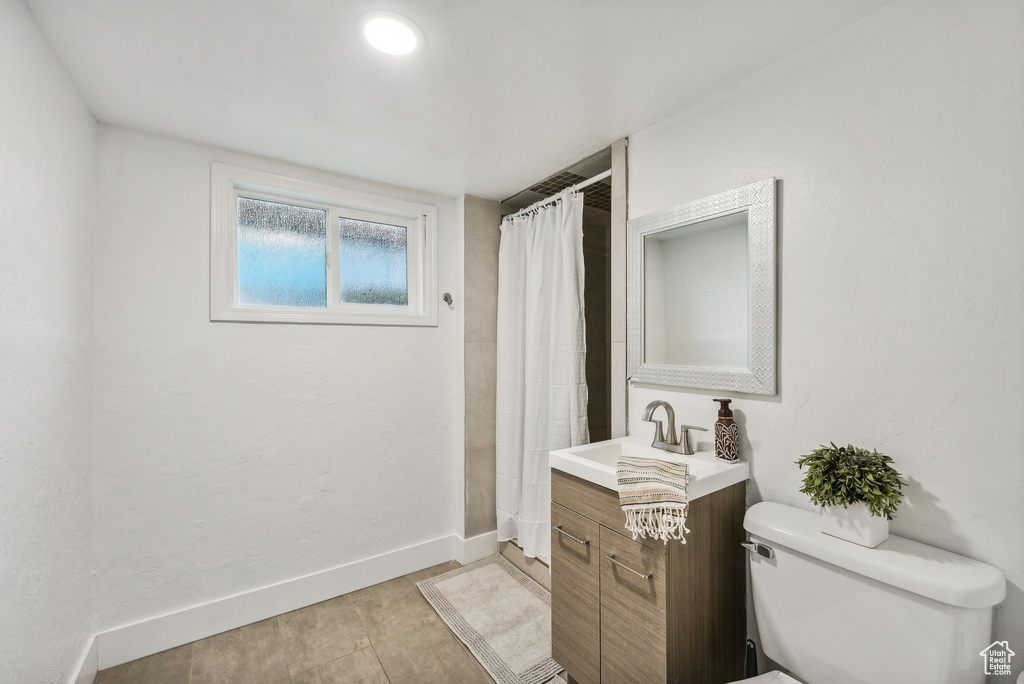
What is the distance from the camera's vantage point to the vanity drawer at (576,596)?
1.51 meters

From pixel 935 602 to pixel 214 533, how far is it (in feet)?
8.23

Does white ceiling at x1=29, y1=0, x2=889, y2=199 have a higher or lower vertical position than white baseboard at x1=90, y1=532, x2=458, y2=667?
higher

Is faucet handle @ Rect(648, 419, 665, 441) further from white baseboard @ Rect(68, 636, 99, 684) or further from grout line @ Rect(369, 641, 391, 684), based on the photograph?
white baseboard @ Rect(68, 636, 99, 684)

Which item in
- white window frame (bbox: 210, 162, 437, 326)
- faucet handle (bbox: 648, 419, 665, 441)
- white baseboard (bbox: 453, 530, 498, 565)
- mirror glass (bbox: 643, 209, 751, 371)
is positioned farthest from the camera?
white baseboard (bbox: 453, 530, 498, 565)

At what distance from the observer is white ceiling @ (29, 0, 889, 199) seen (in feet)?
3.89

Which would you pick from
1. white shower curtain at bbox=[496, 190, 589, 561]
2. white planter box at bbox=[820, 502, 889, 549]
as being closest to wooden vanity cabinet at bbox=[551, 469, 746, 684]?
white planter box at bbox=[820, 502, 889, 549]

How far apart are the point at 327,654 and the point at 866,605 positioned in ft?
6.34

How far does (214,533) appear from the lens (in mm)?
1979

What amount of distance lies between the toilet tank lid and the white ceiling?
1415mm

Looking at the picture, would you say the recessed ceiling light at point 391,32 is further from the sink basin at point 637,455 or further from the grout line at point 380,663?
the grout line at point 380,663

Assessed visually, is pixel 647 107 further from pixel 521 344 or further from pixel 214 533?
pixel 214 533

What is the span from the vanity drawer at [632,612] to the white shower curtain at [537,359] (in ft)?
2.51

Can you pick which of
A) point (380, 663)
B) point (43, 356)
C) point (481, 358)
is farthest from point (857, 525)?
point (43, 356)

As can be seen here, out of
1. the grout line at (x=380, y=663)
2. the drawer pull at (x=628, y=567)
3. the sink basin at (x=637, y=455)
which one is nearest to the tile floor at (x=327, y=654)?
the grout line at (x=380, y=663)
